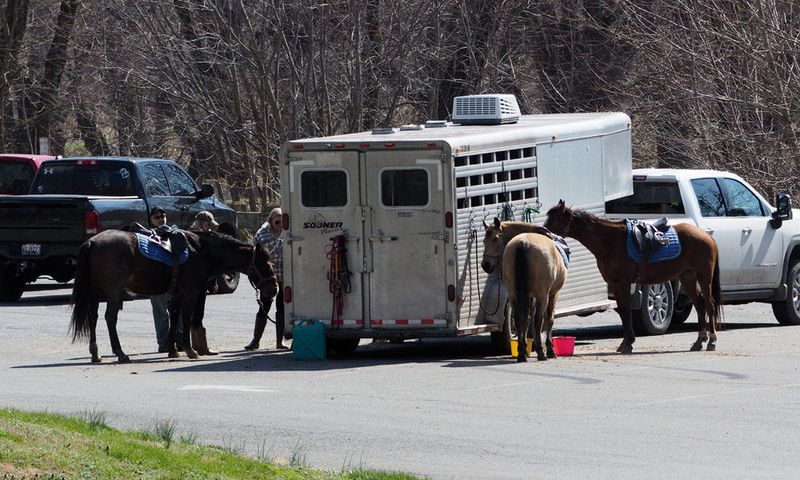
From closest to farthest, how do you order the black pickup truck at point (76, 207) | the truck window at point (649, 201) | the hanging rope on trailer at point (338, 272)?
the hanging rope on trailer at point (338, 272), the truck window at point (649, 201), the black pickup truck at point (76, 207)

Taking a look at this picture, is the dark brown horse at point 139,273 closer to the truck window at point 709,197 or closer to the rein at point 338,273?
the rein at point 338,273

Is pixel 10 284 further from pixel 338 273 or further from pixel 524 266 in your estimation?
pixel 524 266

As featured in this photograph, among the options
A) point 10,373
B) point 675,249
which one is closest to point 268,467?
point 10,373

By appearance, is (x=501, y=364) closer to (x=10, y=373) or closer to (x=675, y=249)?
(x=675, y=249)

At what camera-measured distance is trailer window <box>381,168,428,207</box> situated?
51.0ft

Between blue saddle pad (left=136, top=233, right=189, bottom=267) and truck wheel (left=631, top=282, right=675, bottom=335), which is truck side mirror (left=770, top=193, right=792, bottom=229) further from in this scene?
blue saddle pad (left=136, top=233, right=189, bottom=267)

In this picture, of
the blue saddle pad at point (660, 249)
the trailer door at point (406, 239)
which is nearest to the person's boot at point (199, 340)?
the trailer door at point (406, 239)

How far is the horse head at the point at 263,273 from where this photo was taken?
1680 centimetres

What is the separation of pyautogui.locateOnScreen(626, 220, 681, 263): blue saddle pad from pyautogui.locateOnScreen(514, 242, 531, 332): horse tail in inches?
69.4

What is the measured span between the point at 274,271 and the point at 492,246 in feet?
9.52

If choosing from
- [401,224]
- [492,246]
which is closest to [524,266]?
[492,246]

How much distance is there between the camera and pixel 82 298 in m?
15.9

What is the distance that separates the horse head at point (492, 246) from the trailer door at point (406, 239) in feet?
1.47

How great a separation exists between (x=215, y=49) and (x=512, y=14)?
717 centimetres
